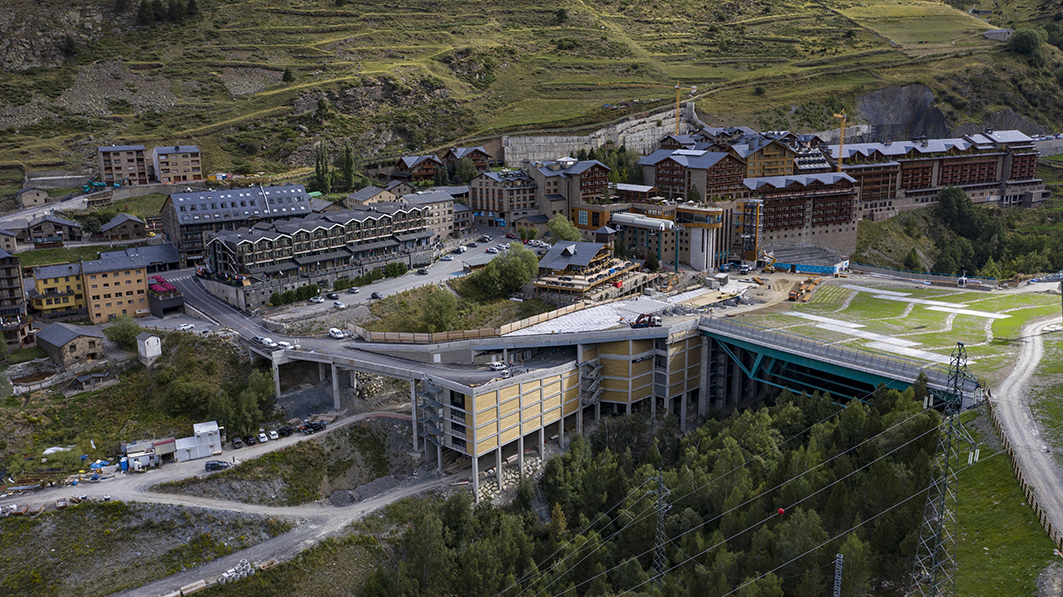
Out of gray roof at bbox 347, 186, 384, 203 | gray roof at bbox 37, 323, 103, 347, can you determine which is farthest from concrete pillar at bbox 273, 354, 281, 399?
gray roof at bbox 347, 186, 384, 203

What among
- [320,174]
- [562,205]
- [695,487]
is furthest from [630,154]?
[695,487]

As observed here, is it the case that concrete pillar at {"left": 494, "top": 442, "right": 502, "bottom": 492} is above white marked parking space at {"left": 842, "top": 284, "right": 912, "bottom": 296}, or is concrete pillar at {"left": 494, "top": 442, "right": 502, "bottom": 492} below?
below

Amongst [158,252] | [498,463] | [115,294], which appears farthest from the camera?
[158,252]

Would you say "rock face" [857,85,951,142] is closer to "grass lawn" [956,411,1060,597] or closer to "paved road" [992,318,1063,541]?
"paved road" [992,318,1063,541]

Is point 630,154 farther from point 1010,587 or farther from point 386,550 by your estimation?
point 1010,587

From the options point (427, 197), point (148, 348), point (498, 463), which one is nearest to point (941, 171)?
point (427, 197)

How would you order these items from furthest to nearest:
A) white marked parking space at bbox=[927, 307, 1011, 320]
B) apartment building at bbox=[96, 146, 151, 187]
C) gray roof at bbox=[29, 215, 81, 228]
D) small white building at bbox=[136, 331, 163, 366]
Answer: apartment building at bbox=[96, 146, 151, 187]
gray roof at bbox=[29, 215, 81, 228]
white marked parking space at bbox=[927, 307, 1011, 320]
small white building at bbox=[136, 331, 163, 366]

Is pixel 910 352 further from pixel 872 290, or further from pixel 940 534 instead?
pixel 940 534
